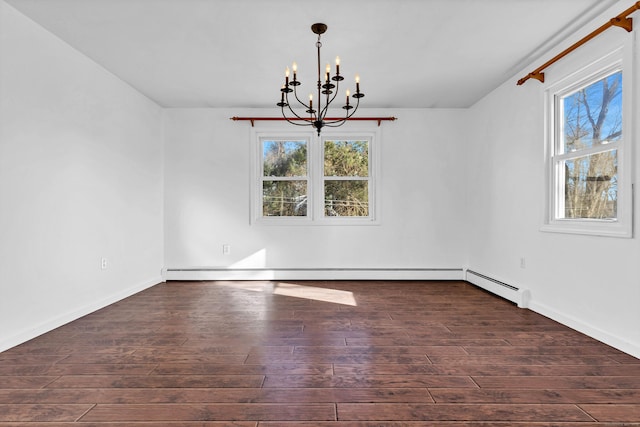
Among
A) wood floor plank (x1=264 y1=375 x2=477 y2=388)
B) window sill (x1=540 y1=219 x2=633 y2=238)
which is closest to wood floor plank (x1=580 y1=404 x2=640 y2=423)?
wood floor plank (x1=264 y1=375 x2=477 y2=388)

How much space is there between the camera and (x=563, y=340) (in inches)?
106

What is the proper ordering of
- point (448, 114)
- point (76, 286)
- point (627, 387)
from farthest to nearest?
point (448, 114) < point (76, 286) < point (627, 387)

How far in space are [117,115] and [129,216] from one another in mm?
1145

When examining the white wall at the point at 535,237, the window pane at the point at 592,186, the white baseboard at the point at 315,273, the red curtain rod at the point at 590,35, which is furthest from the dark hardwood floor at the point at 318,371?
the red curtain rod at the point at 590,35

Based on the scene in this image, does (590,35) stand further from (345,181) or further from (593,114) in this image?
(345,181)

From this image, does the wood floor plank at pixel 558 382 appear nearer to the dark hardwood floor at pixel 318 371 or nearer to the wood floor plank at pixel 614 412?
A: the dark hardwood floor at pixel 318 371

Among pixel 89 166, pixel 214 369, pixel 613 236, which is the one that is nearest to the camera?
pixel 214 369

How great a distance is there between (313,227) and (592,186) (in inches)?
127

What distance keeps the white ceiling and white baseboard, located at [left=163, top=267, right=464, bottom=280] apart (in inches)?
94.4

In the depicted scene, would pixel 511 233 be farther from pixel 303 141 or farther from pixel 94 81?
pixel 94 81

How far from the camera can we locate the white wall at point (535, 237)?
2.53 meters

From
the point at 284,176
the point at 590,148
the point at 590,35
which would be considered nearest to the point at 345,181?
the point at 284,176

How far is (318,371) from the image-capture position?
2.15 metres

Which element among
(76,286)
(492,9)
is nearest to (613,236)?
→ (492,9)
